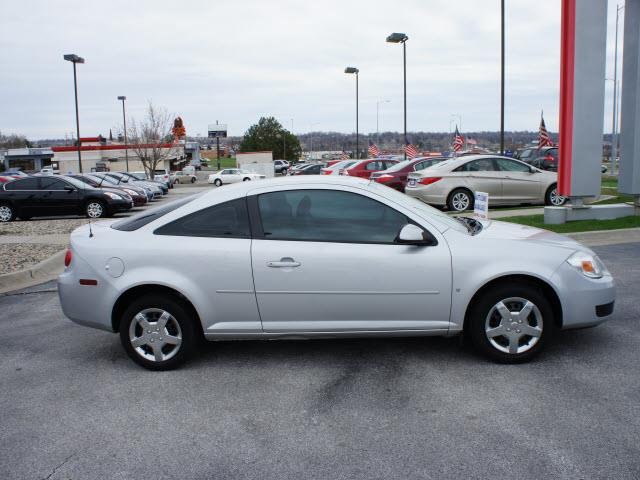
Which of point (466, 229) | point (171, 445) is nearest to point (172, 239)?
point (171, 445)

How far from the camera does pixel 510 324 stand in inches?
188

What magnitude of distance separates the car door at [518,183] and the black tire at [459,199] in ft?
3.27

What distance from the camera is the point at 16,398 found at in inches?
177

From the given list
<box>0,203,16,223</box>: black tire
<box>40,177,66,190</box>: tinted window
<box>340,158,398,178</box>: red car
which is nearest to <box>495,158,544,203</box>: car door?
<box>340,158,398,178</box>: red car

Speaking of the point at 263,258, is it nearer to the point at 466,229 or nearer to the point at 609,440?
the point at 466,229

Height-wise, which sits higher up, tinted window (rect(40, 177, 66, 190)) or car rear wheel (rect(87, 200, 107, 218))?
tinted window (rect(40, 177, 66, 190))

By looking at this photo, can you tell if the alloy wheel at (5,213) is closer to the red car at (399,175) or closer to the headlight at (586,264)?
the red car at (399,175)

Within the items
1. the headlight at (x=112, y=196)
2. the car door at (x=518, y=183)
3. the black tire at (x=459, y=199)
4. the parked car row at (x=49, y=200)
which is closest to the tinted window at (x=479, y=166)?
the car door at (x=518, y=183)

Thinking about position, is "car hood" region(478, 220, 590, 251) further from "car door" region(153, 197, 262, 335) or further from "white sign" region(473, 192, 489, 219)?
"white sign" region(473, 192, 489, 219)

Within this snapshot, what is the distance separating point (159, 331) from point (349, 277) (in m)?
1.58

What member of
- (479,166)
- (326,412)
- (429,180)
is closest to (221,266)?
(326,412)

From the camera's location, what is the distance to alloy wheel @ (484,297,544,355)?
4.76 metres

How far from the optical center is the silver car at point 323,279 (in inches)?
186

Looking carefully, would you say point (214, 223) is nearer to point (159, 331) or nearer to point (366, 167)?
point (159, 331)
